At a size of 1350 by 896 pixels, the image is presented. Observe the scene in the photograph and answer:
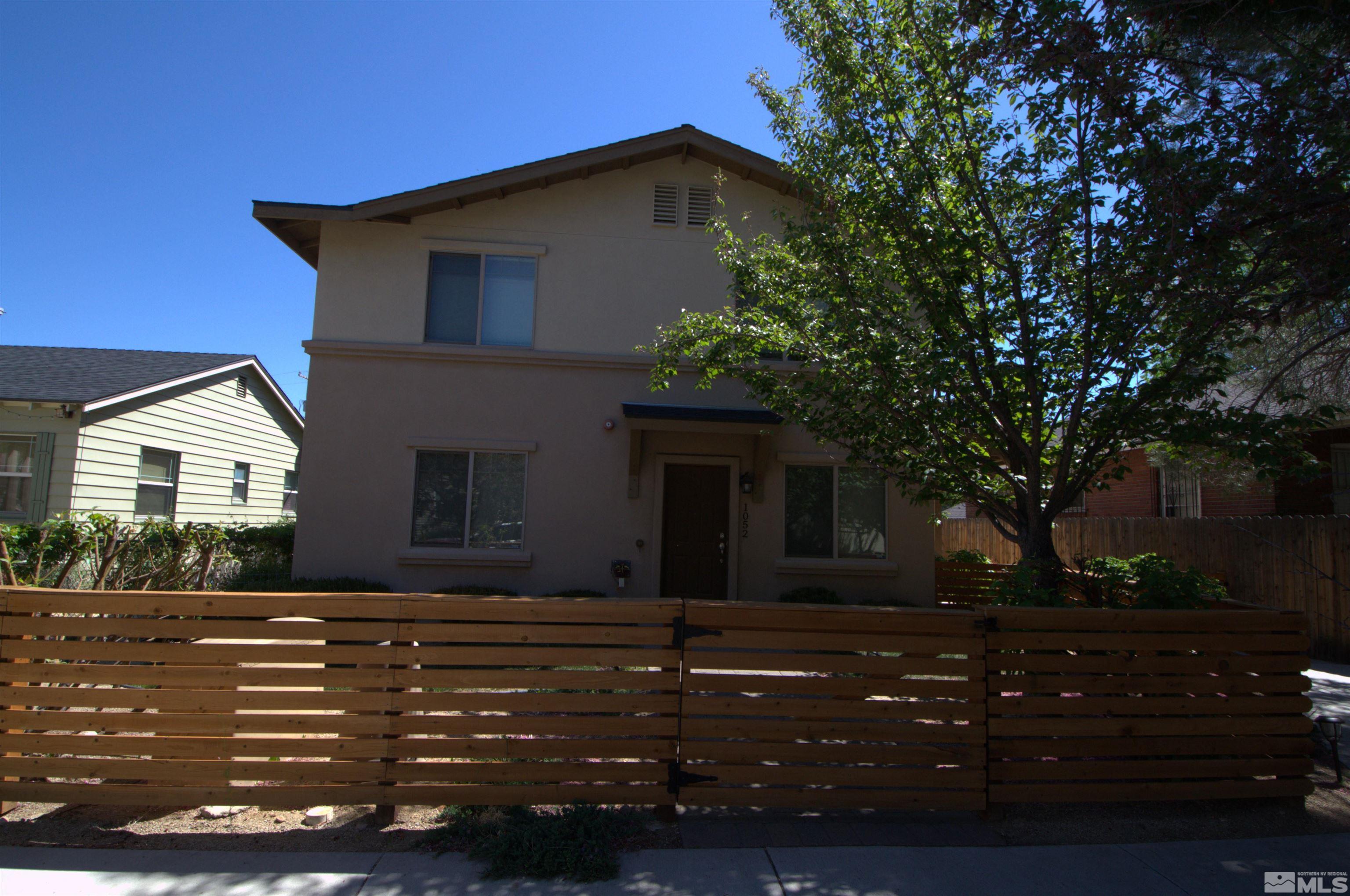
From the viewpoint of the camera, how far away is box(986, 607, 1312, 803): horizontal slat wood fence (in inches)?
177

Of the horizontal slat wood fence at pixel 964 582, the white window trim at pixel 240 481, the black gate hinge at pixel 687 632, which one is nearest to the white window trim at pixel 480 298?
the black gate hinge at pixel 687 632

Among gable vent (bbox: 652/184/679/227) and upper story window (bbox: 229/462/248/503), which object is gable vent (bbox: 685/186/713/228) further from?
upper story window (bbox: 229/462/248/503)

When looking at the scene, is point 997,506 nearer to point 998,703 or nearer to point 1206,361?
point 1206,361

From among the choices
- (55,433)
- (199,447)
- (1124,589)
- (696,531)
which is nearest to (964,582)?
(696,531)

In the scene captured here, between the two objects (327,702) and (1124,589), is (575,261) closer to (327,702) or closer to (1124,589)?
(327,702)

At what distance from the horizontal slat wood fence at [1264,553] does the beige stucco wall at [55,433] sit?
13.8m

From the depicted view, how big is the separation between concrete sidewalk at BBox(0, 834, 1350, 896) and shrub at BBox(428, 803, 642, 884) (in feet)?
0.25

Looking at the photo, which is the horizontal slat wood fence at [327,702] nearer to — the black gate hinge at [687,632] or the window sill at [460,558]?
the black gate hinge at [687,632]

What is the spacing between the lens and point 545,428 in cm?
1027

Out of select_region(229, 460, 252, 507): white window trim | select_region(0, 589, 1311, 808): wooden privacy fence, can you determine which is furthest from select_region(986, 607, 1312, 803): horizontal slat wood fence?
select_region(229, 460, 252, 507): white window trim

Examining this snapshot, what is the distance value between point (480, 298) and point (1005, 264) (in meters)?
6.98

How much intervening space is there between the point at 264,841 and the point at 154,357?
14265mm

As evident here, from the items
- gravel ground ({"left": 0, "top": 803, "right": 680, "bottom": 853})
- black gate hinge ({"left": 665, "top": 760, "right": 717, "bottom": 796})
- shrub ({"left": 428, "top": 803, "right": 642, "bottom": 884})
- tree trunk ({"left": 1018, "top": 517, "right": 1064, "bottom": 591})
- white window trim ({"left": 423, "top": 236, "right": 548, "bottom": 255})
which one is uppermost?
white window trim ({"left": 423, "top": 236, "right": 548, "bottom": 255})

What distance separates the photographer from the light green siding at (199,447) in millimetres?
12344
